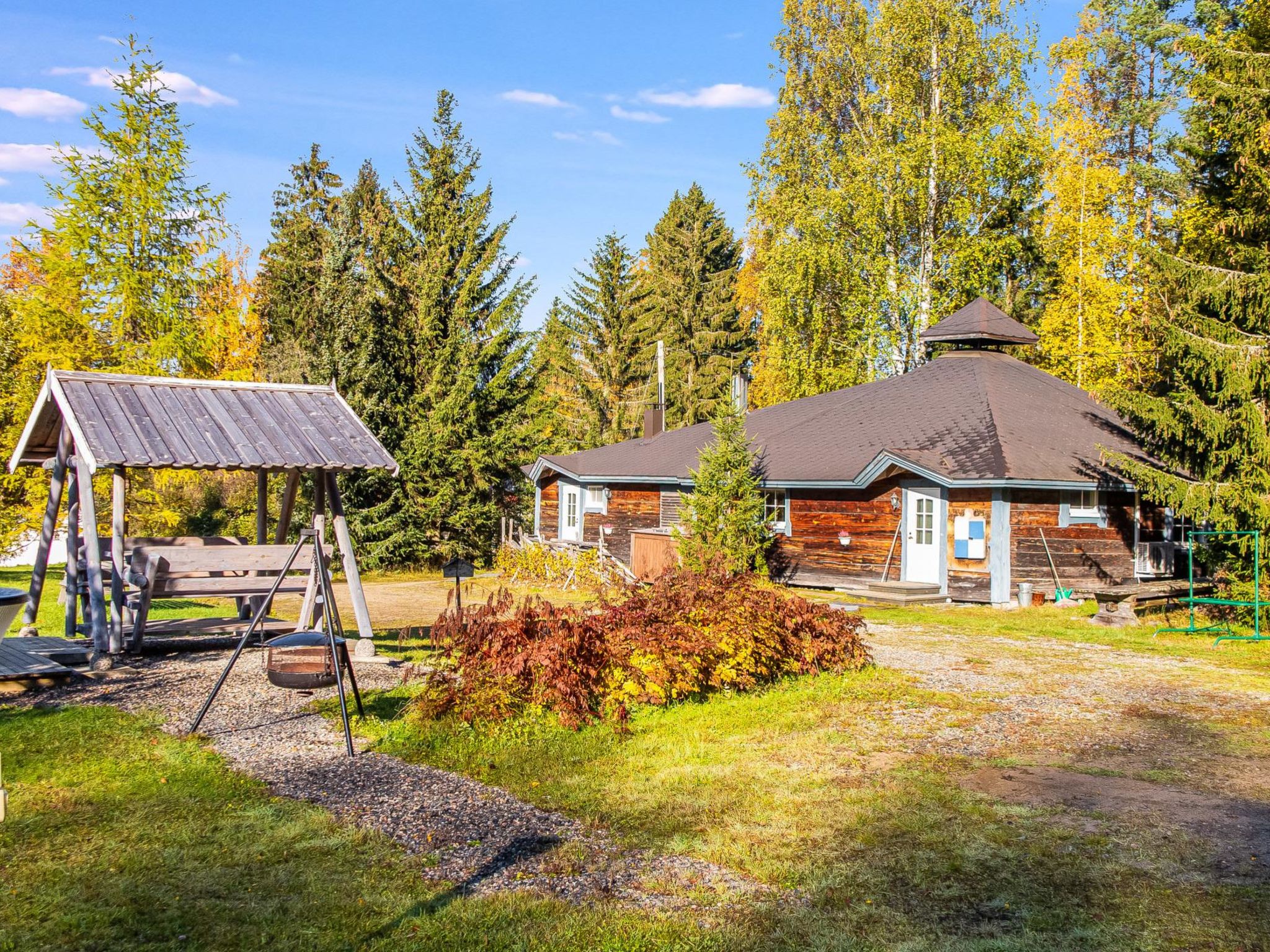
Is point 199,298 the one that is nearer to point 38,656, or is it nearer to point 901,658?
point 38,656

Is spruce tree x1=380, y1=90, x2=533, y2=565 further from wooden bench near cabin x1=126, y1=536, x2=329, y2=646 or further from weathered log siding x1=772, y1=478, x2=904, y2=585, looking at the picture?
wooden bench near cabin x1=126, y1=536, x2=329, y2=646

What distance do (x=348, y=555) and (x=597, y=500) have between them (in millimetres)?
20107

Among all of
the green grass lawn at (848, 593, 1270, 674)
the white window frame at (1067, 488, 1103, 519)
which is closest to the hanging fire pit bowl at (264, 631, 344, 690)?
the green grass lawn at (848, 593, 1270, 674)

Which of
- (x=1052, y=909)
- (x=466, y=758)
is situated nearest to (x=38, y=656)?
(x=466, y=758)

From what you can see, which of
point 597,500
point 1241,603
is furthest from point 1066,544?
point 597,500

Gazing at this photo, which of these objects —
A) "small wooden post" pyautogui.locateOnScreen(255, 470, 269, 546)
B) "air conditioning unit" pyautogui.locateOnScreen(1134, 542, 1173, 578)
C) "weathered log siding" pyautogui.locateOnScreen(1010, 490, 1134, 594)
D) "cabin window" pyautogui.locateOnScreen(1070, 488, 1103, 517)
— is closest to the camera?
"small wooden post" pyautogui.locateOnScreen(255, 470, 269, 546)

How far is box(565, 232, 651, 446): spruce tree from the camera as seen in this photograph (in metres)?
43.6

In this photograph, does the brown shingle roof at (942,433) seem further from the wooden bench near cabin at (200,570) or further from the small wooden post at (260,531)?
the wooden bench near cabin at (200,570)

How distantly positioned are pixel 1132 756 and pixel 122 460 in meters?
9.59

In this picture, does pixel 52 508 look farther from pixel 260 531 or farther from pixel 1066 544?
pixel 1066 544

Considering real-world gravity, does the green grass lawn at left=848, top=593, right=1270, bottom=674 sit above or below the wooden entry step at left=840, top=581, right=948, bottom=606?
below

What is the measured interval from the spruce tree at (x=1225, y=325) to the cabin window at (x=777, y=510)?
29.3 ft

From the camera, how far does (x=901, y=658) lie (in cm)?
1335

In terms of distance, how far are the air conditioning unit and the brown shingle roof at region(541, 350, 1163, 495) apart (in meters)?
1.99
